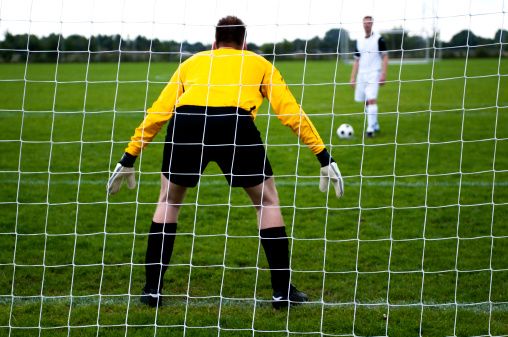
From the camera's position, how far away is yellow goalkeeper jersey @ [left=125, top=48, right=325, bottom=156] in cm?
435

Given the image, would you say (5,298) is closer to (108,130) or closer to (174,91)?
(174,91)

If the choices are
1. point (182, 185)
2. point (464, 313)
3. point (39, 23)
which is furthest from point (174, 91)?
point (464, 313)

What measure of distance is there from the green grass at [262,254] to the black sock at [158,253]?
14cm

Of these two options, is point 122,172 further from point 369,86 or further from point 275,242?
point 369,86

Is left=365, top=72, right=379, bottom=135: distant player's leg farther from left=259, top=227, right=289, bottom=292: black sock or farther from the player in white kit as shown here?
left=259, top=227, right=289, bottom=292: black sock

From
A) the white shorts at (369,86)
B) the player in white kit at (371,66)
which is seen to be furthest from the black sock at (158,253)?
the player in white kit at (371,66)

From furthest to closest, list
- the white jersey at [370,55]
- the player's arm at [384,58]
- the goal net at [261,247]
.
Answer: the white jersey at [370,55], the player's arm at [384,58], the goal net at [261,247]

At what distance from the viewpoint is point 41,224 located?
6.41 m

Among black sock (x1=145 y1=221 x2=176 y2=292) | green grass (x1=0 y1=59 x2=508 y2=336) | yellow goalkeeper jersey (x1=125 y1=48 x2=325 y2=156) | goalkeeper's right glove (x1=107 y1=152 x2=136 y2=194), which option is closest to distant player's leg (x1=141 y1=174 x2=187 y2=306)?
black sock (x1=145 y1=221 x2=176 y2=292)

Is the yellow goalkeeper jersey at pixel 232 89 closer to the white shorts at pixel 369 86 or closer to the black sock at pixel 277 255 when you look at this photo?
the black sock at pixel 277 255

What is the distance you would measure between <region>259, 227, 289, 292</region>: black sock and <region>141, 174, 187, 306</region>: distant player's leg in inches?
22.8

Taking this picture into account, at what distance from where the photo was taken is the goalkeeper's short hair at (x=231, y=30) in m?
4.41

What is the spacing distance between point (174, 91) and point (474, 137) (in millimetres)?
7501

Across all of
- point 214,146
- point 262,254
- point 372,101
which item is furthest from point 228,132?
point 372,101
